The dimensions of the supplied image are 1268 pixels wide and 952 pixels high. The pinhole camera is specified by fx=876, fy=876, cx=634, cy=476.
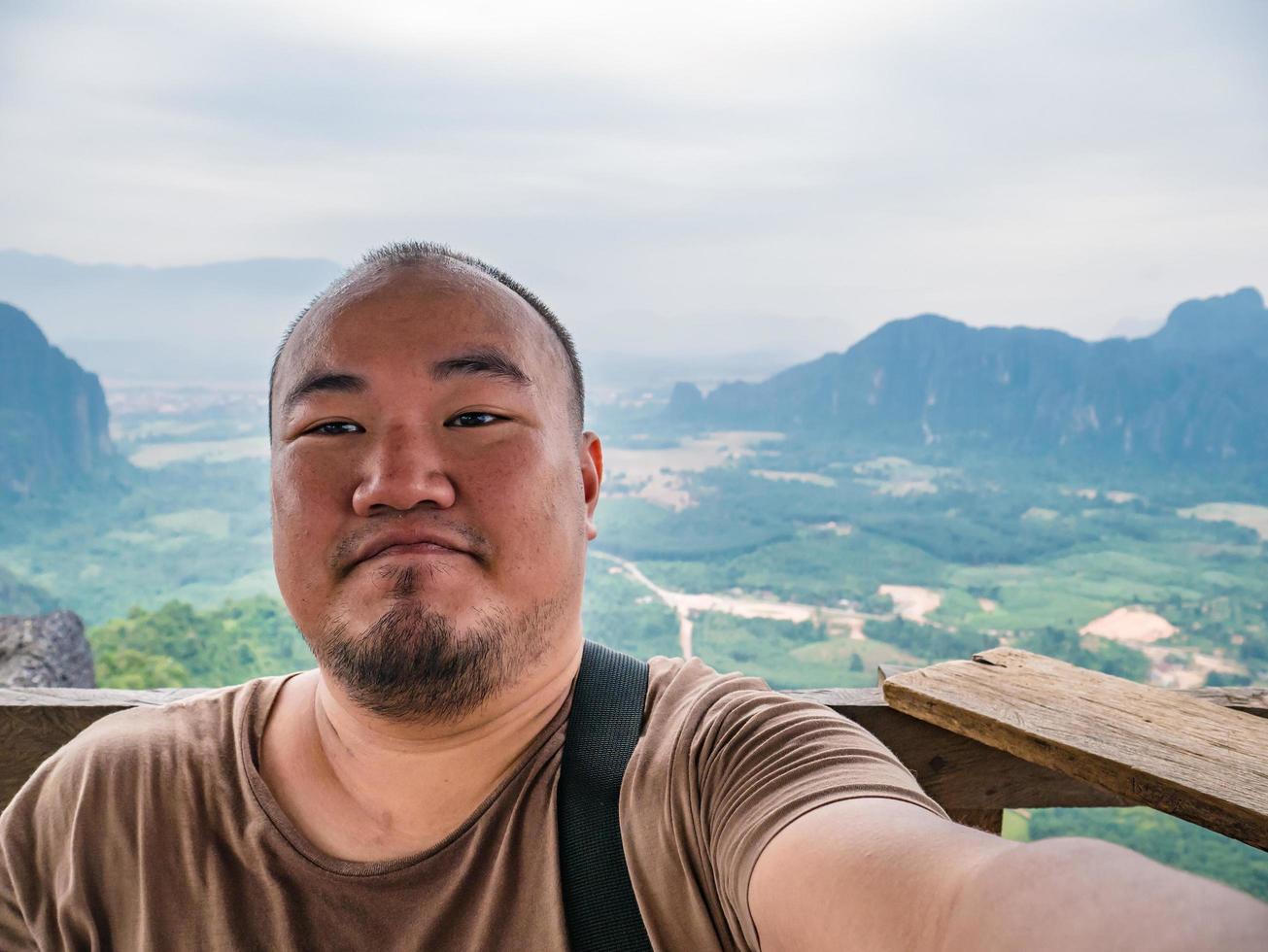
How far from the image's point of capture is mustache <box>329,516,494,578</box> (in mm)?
1289

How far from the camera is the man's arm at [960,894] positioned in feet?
1.92

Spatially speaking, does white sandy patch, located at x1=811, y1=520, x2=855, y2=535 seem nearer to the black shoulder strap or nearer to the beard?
the black shoulder strap

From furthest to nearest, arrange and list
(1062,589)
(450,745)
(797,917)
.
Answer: (1062,589) → (450,745) → (797,917)

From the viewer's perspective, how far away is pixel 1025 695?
5.01ft

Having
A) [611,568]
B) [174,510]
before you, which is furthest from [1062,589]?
[174,510]

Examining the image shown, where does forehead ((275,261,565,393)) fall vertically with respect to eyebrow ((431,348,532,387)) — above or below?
above

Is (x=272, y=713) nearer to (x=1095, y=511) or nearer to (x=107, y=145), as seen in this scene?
(x=1095, y=511)

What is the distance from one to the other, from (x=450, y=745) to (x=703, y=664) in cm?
43

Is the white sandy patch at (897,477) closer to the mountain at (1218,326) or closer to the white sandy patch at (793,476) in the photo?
the white sandy patch at (793,476)

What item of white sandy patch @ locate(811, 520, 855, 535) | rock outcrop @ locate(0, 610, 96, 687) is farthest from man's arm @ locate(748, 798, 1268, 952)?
white sandy patch @ locate(811, 520, 855, 535)

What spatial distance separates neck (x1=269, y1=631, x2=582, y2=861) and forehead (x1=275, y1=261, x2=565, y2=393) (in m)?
0.50

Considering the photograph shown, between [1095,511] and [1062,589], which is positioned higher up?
[1095,511]

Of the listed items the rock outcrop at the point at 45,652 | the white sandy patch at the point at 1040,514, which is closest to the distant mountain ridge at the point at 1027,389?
the white sandy patch at the point at 1040,514

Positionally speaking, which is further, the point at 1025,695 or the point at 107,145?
the point at 107,145
